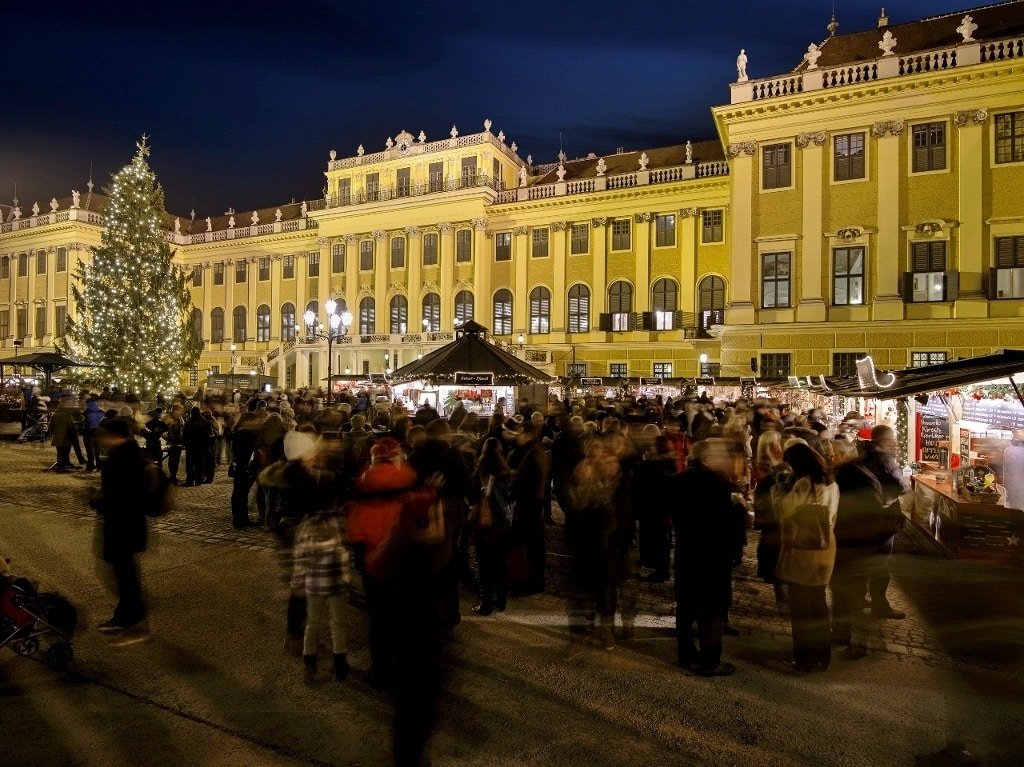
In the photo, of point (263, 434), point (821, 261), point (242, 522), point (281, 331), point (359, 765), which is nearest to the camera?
point (359, 765)

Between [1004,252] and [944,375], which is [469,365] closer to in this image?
[944,375]

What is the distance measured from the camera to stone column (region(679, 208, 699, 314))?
118 feet

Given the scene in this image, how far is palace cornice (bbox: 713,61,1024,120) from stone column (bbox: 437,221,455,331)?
18973 millimetres

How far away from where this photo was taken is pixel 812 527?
16.1 feet

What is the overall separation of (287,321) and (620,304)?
84.0 ft

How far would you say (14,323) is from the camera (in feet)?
179

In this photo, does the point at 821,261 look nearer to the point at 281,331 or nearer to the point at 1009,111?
the point at 1009,111

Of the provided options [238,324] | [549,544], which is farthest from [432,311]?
[549,544]

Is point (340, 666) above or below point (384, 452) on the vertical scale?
below

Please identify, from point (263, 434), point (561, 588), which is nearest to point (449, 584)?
point (561, 588)

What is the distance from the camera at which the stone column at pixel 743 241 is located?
88.3ft

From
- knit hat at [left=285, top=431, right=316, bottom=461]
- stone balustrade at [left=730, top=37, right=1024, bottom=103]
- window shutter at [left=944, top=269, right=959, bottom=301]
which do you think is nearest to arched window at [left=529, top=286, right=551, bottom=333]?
stone balustrade at [left=730, top=37, right=1024, bottom=103]

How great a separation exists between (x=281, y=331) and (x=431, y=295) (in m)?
13.9

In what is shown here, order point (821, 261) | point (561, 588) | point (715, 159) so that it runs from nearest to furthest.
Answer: point (561, 588)
point (821, 261)
point (715, 159)
